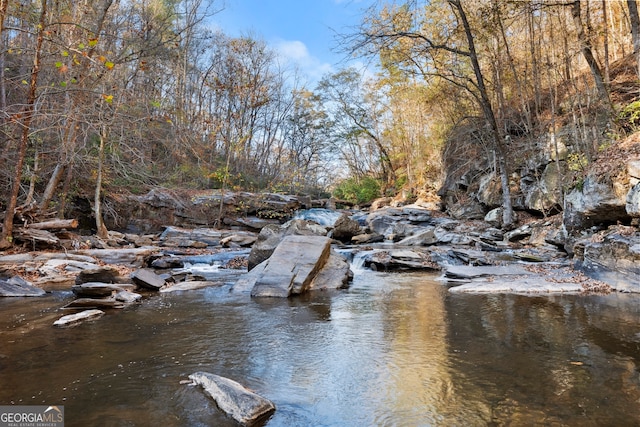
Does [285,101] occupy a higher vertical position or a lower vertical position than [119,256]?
higher

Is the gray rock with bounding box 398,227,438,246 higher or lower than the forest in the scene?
lower

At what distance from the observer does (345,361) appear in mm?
3498

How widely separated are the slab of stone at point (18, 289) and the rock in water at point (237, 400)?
5.15 m

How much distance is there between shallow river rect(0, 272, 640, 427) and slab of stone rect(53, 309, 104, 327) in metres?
0.19

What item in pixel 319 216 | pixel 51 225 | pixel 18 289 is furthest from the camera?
pixel 319 216

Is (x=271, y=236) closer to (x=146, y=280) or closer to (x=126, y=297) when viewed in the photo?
(x=146, y=280)

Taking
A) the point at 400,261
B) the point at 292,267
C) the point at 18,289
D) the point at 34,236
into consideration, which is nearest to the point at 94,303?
the point at 18,289

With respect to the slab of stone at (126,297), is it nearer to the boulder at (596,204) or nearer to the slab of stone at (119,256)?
the slab of stone at (119,256)

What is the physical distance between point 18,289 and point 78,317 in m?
2.53

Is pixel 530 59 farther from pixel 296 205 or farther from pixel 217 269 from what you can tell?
pixel 217 269

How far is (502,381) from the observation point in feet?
9.65

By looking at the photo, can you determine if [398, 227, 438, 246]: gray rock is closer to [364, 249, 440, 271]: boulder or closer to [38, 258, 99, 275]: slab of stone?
[364, 249, 440, 271]: boulder

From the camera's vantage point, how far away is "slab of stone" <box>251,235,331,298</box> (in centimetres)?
660

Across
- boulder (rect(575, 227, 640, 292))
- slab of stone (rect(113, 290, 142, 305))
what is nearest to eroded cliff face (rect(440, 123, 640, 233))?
boulder (rect(575, 227, 640, 292))
